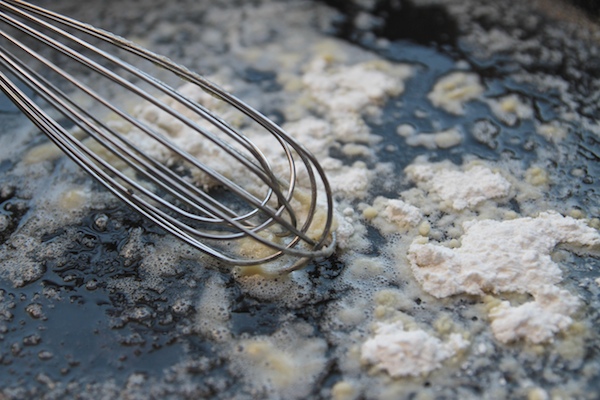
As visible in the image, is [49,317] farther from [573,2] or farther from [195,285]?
[573,2]

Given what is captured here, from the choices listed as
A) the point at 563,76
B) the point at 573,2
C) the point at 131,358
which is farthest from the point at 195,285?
the point at 573,2

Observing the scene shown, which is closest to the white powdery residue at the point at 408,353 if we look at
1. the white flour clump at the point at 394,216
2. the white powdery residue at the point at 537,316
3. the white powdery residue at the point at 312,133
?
the white powdery residue at the point at 537,316

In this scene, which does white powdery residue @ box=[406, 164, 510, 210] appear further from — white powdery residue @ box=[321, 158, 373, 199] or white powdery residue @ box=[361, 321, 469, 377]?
white powdery residue @ box=[361, 321, 469, 377]

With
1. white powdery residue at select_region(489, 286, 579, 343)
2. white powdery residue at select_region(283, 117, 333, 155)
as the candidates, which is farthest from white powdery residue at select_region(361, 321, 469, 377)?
white powdery residue at select_region(283, 117, 333, 155)

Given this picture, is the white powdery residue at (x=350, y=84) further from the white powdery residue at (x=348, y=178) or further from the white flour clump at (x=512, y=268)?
the white flour clump at (x=512, y=268)

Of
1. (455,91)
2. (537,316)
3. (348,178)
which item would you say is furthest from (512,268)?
(455,91)

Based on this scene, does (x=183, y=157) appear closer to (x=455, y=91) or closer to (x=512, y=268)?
(x=512, y=268)
